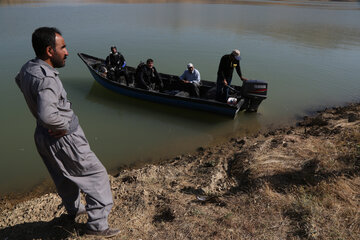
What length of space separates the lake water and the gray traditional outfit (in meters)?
3.59

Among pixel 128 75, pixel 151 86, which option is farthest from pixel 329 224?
pixel 128 75

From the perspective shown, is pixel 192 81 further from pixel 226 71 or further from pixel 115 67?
pixel 115 67

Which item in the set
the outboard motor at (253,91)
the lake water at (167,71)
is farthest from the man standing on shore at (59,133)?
the outboard motor at (253,91)

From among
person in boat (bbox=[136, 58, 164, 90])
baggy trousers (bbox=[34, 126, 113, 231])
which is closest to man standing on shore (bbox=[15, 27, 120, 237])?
baggy trousers (bbox=[34, 126, 113, 231])

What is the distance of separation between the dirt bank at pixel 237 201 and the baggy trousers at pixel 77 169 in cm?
46

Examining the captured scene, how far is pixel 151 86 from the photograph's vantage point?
31.0 ft

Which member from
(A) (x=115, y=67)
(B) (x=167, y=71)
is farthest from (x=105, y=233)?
(B) (x=167, y=71)

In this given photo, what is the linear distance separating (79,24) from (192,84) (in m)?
20.8

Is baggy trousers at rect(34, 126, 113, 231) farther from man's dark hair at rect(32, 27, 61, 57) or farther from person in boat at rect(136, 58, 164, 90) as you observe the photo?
person in boat at rect(136, 58, 164, 90)

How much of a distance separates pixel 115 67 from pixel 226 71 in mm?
4783

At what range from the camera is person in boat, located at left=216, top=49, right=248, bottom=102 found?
A: 7.52m

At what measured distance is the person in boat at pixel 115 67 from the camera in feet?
33.5

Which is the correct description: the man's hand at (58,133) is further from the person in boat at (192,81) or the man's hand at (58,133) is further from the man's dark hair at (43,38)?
the person in boat at (192,81)

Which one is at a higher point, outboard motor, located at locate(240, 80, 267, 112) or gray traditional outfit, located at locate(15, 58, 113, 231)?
gray traditional outfit, located at locate(15, 58, 113, 231)
